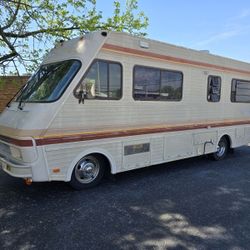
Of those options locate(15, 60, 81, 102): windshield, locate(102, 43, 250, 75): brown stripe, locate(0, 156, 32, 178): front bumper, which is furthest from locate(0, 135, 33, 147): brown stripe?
locate(102, 43, 250, 75): brown stripe

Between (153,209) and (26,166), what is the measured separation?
2.12 m

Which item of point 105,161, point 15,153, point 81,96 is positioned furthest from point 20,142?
point 105,161

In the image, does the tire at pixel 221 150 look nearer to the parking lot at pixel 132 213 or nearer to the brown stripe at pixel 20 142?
the parking lot at pixel 132 213

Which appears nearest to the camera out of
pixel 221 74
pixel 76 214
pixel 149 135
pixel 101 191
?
pixel 76 214

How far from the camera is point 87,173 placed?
17.0 ft

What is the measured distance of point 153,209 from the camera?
173 inches

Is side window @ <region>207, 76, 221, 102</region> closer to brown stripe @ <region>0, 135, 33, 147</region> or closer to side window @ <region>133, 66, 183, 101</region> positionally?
side window @ <region>133, 66, 183, 101</region>

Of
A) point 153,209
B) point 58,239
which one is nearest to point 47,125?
point 58,239

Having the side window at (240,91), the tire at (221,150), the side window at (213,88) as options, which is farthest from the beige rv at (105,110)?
the side window at (240,91)

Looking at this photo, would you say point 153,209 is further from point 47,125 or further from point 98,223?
point 47,125

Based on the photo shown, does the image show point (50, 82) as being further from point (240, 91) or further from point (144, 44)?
point (240, 91)

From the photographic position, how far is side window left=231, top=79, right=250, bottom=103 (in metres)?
8.09

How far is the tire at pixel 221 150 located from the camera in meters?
7.87

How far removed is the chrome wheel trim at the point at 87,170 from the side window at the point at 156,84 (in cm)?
153
